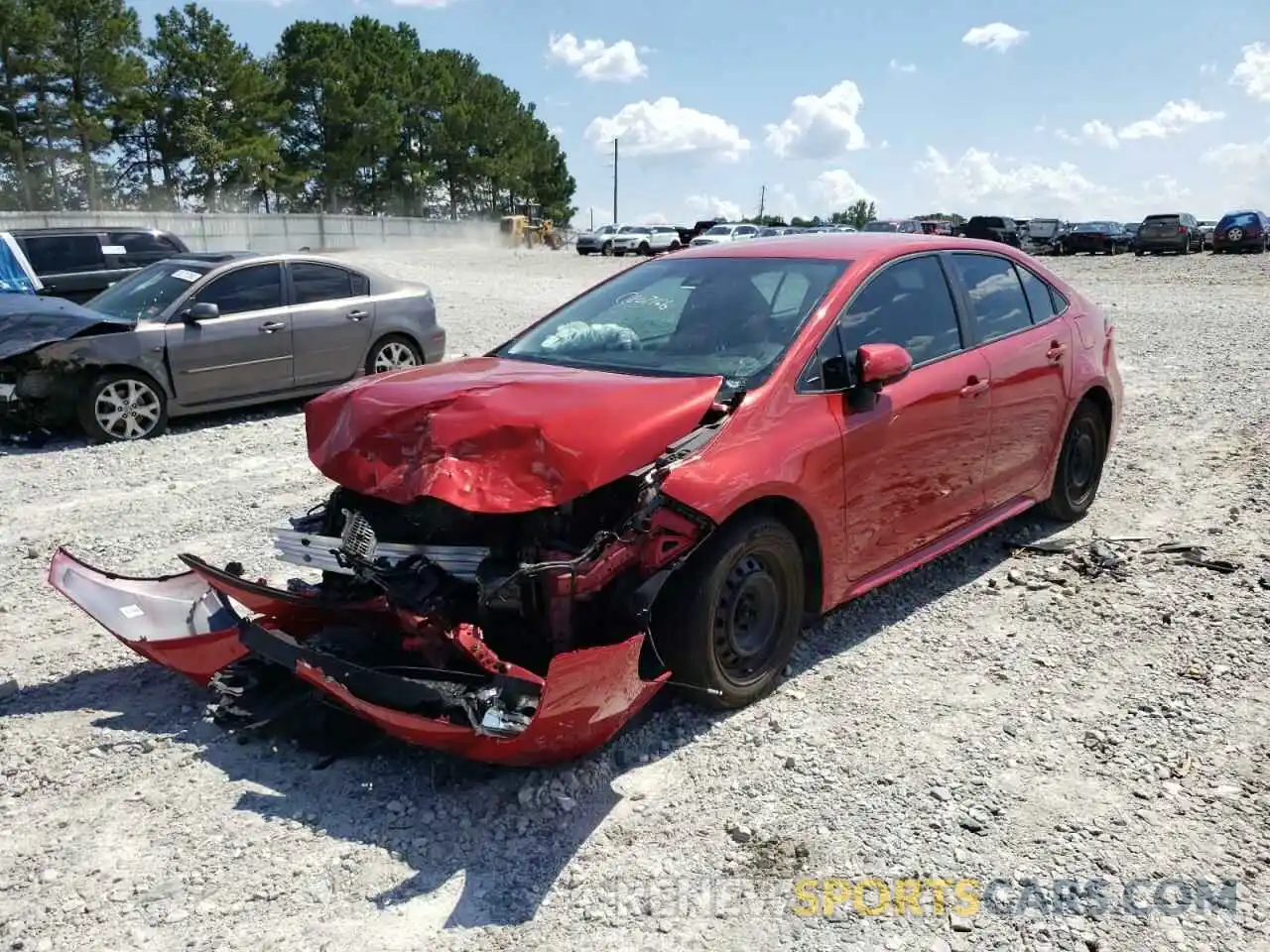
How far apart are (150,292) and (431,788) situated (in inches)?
297

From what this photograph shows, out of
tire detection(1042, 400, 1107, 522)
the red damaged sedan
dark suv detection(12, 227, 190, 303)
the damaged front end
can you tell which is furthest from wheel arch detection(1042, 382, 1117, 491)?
dark suv detection(12, 227, 190, 303)

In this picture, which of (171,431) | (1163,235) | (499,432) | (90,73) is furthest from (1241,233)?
(90,73)

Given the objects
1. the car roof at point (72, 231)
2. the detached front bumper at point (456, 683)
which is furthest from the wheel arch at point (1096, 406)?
the car roof at point (72, 231)

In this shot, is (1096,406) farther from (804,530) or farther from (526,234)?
(526,234)

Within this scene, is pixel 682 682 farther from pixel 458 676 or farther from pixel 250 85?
pixel 250 85

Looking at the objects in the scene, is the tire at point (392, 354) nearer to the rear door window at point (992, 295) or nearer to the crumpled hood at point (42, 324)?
the crumpled hood at point (42, 324)

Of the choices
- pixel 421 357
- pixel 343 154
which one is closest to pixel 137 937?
pixel 421 357

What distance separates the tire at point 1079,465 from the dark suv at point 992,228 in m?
37.9

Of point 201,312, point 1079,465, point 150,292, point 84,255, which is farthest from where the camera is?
point 84,255

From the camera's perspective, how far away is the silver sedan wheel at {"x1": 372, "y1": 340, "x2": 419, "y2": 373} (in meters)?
10.4

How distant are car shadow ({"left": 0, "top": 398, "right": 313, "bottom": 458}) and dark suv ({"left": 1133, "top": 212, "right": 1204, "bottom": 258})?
1485 inches

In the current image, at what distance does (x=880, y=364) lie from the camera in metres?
4.14

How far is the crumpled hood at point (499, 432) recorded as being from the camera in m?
3.39

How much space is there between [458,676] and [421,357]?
790 cm
